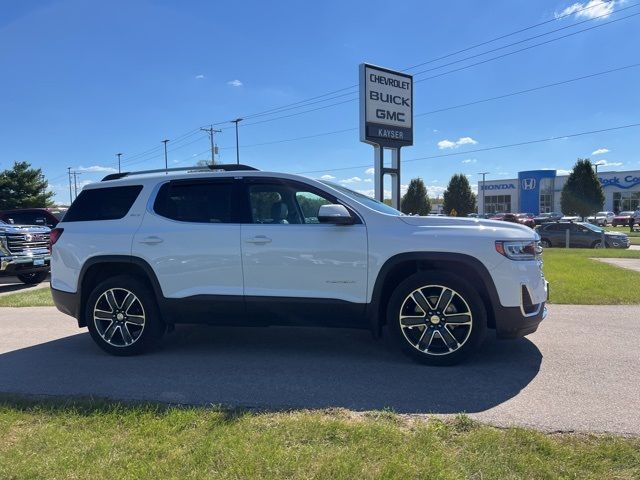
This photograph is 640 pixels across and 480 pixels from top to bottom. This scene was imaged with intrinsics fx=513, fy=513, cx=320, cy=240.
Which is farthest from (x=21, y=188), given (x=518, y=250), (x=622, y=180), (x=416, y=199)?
(x=622, y=180)

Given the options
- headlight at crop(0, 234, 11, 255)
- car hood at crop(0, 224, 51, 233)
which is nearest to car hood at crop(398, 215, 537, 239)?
headlight at crop(0, 234, 11, 255)

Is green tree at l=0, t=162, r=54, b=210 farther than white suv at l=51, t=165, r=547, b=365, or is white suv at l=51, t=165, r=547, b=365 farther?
green tree at l=0, t=162, r=54, b=210

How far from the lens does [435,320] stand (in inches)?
187

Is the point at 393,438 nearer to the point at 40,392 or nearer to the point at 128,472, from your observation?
the point at 128,472

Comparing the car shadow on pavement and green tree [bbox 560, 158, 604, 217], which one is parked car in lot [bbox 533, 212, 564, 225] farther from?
the car shadow on pavement

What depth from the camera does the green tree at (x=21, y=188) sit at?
50.2m

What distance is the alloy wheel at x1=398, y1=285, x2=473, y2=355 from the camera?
15.5ft

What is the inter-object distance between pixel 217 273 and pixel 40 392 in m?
1.86

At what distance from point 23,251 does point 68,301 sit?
7.59 meters

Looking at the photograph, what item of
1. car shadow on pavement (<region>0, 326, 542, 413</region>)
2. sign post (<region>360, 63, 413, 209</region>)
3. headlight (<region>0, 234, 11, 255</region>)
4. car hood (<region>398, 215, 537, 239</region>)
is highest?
sign post (<region>360, 63, 413, 209</region>)

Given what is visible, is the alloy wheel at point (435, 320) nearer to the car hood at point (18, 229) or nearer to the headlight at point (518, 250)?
the headlight at point (518, 250)

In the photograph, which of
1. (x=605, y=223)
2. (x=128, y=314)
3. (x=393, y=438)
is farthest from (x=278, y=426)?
(x=605, y=223)

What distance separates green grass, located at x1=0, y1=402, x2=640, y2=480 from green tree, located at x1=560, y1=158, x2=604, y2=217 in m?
38.3

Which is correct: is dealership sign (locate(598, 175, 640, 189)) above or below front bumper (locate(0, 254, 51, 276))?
above
